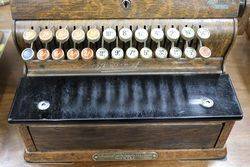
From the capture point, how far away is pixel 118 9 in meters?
1.09

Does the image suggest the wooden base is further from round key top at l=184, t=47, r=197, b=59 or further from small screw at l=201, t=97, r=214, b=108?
round key top at l=184, t=47, r=197, b=59

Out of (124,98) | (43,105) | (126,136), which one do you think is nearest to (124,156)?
(126,136)

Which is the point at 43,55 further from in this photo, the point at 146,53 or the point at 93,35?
the point at 146,53

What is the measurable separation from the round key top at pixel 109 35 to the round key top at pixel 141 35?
7cm

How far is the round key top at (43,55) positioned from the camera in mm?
1079

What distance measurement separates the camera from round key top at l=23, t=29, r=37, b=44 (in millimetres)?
1072

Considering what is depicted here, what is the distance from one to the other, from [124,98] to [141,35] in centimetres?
21

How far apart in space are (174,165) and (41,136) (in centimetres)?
47

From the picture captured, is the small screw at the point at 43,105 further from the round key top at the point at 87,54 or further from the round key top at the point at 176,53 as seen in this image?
the round key top at the point at 176,53

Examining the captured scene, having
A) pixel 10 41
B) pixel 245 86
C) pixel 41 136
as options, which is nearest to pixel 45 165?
pixel 41 136

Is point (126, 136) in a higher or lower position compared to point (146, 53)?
lower

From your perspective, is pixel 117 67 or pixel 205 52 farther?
pixel 117 67

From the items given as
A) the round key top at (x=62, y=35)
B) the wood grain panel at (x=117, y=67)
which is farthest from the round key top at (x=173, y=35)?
the round key top at (x=62, y=35)

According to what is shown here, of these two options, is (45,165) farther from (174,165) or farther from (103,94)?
(174,165)
